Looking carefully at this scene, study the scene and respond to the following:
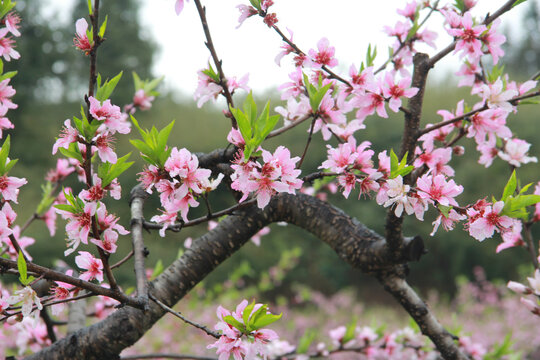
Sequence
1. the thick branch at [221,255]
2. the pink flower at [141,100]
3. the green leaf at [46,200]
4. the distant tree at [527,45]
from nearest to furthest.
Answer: the thick branch at [221,255], the green leaf at [46,200], the pink flower at [141,100], the distant tree at [527,45]

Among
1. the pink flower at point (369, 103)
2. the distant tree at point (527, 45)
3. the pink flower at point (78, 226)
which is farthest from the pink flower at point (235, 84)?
Answer: the distant tree at point (527, 45)

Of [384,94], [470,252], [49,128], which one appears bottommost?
[384,94]

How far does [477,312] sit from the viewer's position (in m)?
6.54

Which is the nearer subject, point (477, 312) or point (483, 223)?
point (483, 223)

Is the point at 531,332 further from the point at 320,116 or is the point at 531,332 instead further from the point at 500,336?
the point at 320,116

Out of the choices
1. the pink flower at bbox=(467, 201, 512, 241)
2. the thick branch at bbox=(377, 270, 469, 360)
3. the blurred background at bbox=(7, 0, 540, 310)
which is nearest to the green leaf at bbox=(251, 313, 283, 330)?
the pink flower at bbox=(467, 201, 512, 241)

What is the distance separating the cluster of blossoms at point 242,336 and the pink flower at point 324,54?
1.95 feet

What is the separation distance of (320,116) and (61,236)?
6.75m

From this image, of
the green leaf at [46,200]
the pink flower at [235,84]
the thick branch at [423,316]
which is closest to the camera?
the pink flower at [235,84]

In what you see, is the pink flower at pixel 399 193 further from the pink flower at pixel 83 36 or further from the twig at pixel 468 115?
the pink flower at pixel 83 36

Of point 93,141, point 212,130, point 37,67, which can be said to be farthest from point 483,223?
point 37,67

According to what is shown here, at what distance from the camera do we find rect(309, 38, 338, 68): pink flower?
1065 mm

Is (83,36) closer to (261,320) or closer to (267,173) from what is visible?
(267,173)

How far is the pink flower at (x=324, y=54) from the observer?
1.07 meters
